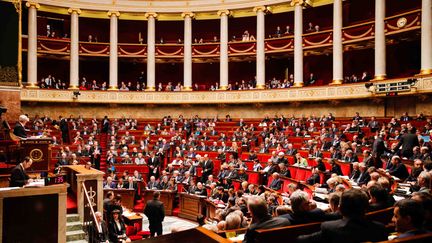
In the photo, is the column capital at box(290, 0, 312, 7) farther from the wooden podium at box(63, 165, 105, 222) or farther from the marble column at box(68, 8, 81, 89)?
the wooden podium at box(63, 165, 105, 222)

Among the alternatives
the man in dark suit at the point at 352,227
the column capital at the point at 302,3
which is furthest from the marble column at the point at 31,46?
the man in dark suit at the point at 352,227

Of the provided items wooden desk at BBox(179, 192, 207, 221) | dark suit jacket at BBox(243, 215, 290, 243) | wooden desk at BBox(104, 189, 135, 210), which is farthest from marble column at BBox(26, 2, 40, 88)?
dark suit jacket at BBox(243, 215, 290, 243)

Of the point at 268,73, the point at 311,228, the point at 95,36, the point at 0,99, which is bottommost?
the point at 311,228

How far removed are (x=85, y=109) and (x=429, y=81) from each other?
63.0 feet

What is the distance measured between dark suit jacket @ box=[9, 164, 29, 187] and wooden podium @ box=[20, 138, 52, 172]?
162 cm

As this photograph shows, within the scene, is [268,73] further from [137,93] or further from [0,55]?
[0,55]

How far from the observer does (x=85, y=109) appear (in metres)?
24.5

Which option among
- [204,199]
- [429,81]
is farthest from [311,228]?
[429,81]

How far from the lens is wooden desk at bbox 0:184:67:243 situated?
A: 595 centimetres

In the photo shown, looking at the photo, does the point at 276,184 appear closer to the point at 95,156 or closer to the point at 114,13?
the point at 95,156

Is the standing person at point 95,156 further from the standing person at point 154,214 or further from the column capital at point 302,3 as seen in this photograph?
the column capital at point 302,3

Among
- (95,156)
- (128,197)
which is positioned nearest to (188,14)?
(95,156)

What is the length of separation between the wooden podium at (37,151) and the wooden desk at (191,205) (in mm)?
5322

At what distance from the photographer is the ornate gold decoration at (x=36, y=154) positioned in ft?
27.4
